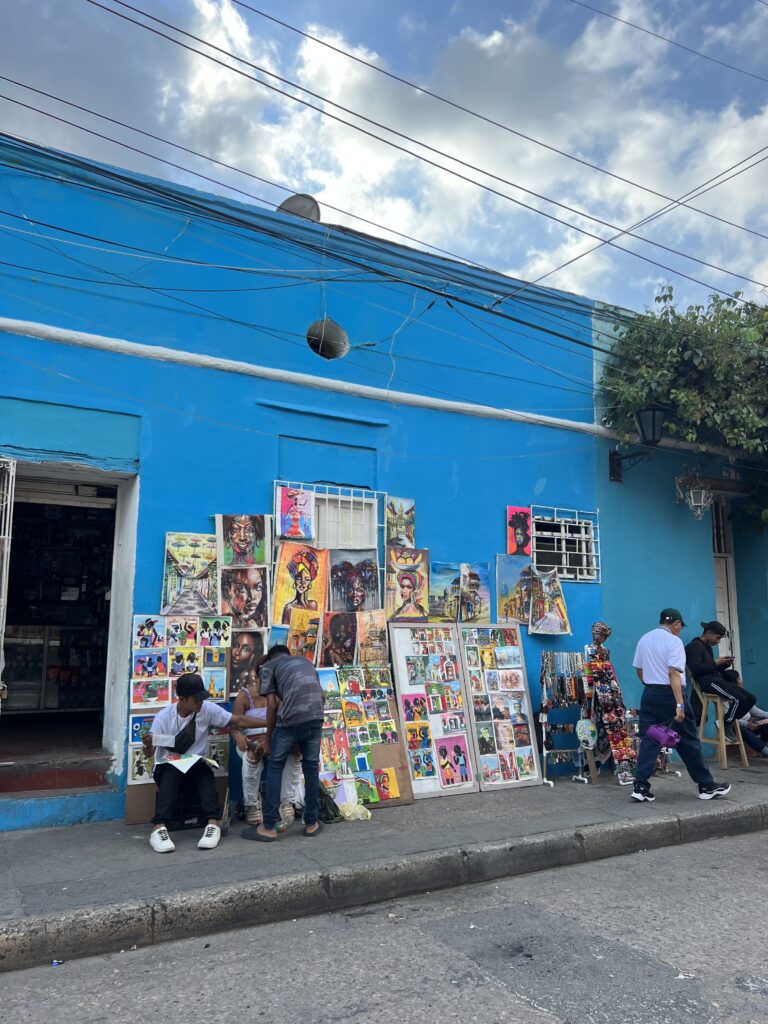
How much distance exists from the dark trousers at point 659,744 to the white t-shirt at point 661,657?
91mm

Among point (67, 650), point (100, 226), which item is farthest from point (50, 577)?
point (100, 226)

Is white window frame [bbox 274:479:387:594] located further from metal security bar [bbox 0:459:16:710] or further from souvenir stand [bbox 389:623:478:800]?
metal security bar [bbox 0:459:16:710]

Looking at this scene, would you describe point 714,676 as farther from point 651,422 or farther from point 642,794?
point 651,422

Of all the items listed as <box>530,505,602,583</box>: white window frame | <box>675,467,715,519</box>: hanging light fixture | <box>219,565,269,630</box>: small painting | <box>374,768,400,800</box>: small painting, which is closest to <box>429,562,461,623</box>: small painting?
<box>530,505,602,583</box>: white window frame

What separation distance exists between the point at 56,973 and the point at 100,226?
560cm

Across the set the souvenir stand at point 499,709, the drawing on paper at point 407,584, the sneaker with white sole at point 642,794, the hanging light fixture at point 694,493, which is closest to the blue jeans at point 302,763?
the drawing on paper at point 407,584

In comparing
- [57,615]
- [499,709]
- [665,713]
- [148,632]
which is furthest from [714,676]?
[57,615]

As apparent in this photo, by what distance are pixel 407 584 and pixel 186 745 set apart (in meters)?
2.80

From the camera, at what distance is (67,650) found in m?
9.86

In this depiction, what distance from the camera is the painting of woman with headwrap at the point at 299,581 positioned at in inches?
276

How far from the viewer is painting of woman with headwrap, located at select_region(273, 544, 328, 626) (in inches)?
276

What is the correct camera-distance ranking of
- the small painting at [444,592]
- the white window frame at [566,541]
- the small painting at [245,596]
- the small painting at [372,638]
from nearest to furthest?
the small painting at [245,596]
the small painting at [372,638]
the small painting at [444,592]
the white window frame at [566,541]

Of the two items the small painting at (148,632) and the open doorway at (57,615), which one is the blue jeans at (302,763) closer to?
the small painting at (148,632)

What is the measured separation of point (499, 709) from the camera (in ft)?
25.5
